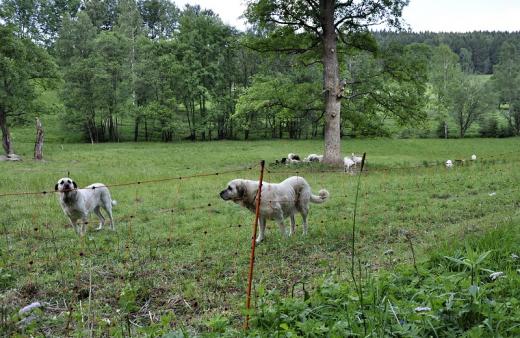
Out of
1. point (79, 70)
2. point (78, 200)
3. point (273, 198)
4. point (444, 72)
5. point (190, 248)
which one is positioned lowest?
point (190, 248)

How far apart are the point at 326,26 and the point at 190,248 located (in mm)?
17291

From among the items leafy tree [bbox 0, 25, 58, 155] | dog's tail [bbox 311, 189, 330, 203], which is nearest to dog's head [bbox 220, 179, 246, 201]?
dog's tail [bbox 311, 189, 330, 203]

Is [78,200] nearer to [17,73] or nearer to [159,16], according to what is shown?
[17,73]

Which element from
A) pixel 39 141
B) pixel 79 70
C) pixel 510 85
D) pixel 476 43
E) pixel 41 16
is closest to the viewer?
pixel 39 141

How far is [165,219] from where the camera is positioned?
1115 cm

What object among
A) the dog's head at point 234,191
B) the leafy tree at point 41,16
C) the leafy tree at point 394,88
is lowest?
the dog's head at point 234,191

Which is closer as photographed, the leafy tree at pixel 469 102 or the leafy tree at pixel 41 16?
the leafy tree at pixel 469 102

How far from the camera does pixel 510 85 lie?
6750 cm

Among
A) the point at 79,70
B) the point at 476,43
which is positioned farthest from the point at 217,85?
the point at 476,43

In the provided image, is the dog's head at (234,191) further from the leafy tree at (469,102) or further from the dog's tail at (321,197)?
the leafy tree at (469,102)

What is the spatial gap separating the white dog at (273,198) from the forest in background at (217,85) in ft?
46.5

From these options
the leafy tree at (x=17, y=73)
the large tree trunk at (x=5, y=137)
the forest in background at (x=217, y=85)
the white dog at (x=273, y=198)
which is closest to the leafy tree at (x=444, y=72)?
the forest in background at (x=217, y=85)

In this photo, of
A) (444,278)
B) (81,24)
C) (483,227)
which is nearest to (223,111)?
(81,24)

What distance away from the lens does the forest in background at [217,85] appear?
23859 millimetres
